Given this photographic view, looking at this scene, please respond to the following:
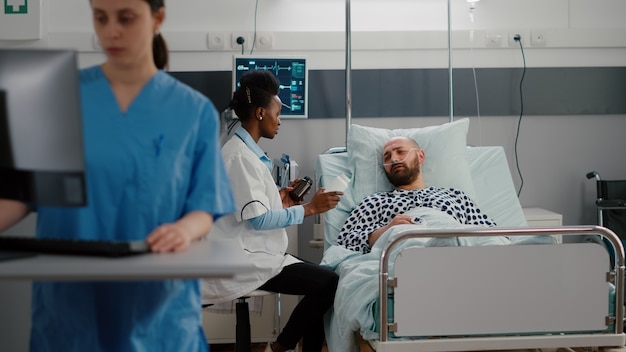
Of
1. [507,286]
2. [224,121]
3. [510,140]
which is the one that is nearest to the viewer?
[507,286]

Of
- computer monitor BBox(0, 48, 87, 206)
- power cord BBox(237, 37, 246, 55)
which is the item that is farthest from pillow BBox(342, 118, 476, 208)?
computer monitor BBox(0, 48, 87, 206)

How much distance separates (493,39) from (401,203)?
143 centimetres

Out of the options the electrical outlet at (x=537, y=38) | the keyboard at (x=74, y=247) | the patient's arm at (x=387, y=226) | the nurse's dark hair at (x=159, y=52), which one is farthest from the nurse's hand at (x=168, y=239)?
the electrical outlet at (x=537, y=38)

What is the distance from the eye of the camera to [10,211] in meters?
1.58

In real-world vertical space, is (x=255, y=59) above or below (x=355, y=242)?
above

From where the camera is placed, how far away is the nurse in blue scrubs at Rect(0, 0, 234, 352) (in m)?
1.60

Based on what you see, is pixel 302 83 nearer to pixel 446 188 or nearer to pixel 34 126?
pixel 446 188

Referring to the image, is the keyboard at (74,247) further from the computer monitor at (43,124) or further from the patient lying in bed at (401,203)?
the patient lying in bed at (401,203)

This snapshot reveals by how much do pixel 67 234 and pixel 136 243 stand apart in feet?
1.03

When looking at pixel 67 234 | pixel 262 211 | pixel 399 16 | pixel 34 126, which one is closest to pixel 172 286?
pixel 67 234

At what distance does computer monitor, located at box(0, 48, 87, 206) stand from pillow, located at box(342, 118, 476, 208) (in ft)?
8.07

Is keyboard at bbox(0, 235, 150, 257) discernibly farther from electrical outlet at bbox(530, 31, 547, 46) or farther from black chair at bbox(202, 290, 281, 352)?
electrical outlet at bbox(530, 31, 547, 46)

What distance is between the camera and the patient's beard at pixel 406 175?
3783mm

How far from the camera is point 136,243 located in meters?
1.39
